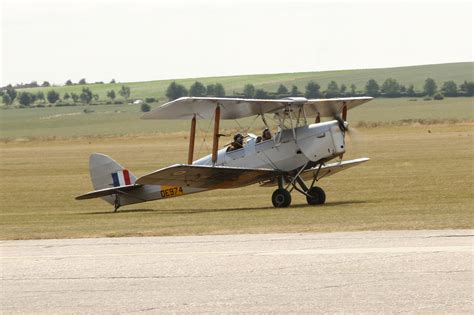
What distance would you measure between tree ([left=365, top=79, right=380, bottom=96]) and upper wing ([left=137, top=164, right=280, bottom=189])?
381 ft

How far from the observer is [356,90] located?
143000 mm

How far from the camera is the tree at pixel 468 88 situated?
134625 millimetres

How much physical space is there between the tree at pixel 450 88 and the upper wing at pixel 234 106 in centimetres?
11183

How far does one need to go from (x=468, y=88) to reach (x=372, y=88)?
41.4 ft

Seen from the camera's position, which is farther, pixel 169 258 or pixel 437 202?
pixel 437 202

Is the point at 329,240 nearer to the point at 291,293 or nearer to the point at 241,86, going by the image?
the point at 291,293

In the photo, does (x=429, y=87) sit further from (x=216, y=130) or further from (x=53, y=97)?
(x=216, y=130)

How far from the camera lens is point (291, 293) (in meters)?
10.9

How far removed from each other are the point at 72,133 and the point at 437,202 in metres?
87.9

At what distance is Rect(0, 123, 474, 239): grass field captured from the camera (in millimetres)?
18703

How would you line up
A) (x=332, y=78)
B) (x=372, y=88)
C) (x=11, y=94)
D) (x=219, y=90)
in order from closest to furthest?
(x=372, y=88) < (x=219, y=90) < (x=332, y=78) < (x=11, y=94)

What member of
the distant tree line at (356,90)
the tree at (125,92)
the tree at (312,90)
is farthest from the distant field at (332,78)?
the tree at (312,90)

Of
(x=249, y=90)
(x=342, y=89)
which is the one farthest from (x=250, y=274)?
(x=249, y=90)

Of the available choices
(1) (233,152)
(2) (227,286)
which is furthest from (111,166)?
(2) (227,286)
